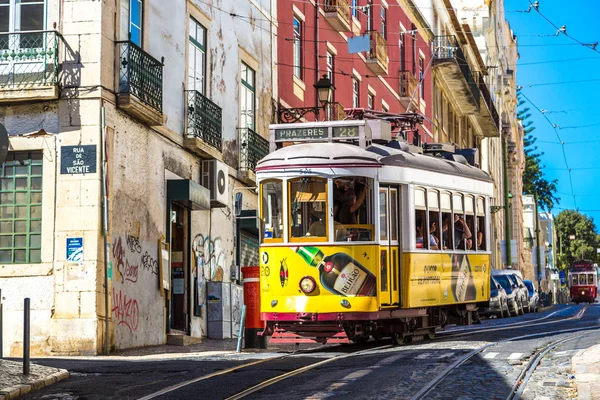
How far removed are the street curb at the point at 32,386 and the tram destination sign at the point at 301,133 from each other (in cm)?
621

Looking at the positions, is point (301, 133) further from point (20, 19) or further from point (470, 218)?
point (20, 19)

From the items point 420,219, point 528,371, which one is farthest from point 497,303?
point 528,371

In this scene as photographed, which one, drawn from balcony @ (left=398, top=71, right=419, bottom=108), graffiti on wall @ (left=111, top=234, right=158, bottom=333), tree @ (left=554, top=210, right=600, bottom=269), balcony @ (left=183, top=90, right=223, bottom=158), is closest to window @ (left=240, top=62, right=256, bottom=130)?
balcony @ (left=183, top=90, right=223, bottom=158)

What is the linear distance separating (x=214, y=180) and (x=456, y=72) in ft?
87.0

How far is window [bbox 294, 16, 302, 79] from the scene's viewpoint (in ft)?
99.5

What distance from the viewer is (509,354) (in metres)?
15.6

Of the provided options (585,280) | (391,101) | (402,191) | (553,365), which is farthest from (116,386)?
(585,280)

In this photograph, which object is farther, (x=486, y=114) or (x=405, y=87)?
(x=486, y=114)

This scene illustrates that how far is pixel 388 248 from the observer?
17.2 metres

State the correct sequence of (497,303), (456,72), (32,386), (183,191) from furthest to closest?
(456,72) < (497,303) < (183,191) < (32,386)

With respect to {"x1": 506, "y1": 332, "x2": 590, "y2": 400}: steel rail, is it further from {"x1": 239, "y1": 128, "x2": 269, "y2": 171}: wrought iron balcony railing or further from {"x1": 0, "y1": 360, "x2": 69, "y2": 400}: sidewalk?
{"x1": 239, "y1": 128, "x2": 269, "y2": 171}: wrought iron balcony railing

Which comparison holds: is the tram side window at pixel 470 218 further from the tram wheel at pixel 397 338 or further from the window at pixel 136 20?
the window at pixel 136 20

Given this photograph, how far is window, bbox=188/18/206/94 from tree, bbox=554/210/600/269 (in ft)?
316

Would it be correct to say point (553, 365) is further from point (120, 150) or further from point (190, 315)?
point (190, 315)
